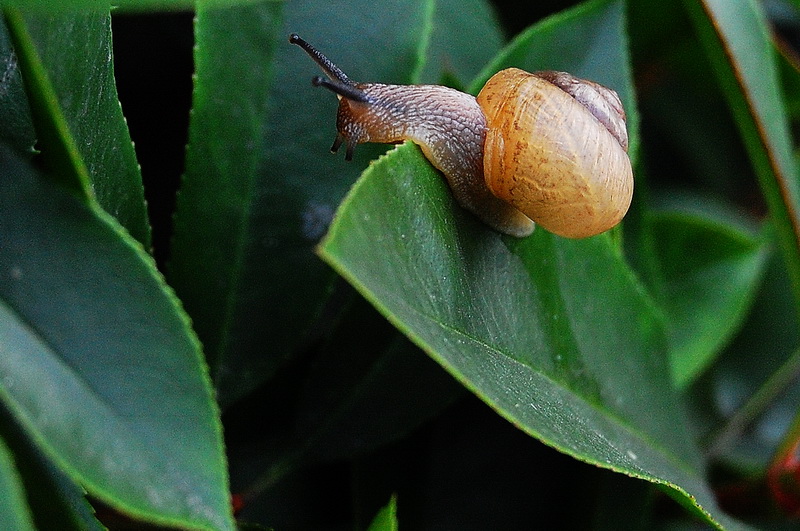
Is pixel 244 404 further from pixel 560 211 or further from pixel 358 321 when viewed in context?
pixel 560 211

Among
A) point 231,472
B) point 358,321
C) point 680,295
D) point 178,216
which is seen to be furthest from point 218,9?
point 680,295

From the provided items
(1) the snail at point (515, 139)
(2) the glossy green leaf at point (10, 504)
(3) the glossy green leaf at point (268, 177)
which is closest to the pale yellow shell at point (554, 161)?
(1) the snail at point (515, 139)

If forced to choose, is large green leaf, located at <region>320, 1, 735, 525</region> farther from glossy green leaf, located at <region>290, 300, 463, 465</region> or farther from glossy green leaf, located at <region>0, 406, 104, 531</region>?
glossy green leaf, located at <region>0, 406, 104, 531</region>

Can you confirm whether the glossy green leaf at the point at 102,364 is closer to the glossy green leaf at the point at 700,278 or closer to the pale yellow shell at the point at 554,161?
the pale yellow shell at the point at 554,161

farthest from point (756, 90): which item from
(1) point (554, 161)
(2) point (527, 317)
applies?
(2) point (527, 317)

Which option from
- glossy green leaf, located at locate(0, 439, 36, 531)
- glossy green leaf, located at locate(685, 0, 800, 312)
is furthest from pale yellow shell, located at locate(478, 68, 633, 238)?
glossy green leaf, located at locate(0, 439, 36, 531)
